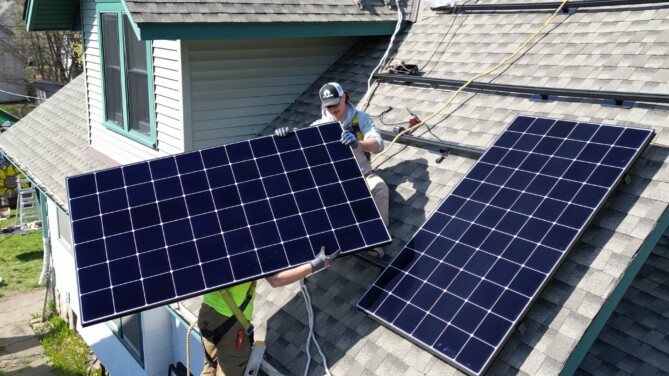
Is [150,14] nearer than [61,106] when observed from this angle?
Yes

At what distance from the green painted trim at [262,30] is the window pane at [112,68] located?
3.04 m

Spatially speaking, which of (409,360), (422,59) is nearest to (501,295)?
(409,360)

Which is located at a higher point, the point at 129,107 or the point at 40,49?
the point at 129,107

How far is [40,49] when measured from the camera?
42406mm

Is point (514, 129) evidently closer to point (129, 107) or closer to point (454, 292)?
point (454, 292)

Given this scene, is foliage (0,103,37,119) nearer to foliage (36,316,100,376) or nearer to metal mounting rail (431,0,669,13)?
foliage (36,316,100,376)

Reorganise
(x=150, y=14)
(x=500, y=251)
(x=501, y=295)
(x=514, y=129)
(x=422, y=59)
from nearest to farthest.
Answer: (x=501, y=295) < (x=500, y=251) < (x=514, y=129) < (x=150, y=14) < (x=422, y=59)

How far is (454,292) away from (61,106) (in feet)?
46.9

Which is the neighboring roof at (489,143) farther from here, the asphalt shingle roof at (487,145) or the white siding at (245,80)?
the white siding at (245,80)

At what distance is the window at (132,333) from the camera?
1045 centimetres

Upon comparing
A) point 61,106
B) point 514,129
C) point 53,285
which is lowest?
point 53,285

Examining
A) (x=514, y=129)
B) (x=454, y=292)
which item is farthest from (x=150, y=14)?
(x=454, y=292)

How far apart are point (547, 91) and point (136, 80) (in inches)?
262

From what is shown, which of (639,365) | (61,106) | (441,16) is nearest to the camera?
(639,365)
